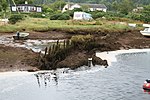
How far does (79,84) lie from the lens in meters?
36.6

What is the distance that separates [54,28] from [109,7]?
385 ft

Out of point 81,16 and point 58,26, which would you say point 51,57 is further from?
point 81,16

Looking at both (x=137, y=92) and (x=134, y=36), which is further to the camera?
(x=134, y=36)

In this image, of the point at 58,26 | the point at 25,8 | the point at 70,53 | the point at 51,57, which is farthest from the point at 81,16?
the point at 51,57

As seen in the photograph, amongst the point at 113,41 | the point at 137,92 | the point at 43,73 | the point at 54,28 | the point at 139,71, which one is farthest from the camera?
the point at 54,28

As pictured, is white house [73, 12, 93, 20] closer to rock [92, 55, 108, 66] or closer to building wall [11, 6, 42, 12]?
building wall [11, 6, 42, 12]

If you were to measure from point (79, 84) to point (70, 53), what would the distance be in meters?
11.8

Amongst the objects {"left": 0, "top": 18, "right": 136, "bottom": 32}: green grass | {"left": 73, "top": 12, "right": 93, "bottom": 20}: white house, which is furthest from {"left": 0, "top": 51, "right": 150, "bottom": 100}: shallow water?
{"left": 73, "top": 12, "right": 93, "bottom": 20}: white house

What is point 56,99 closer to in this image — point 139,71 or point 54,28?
point 139,71

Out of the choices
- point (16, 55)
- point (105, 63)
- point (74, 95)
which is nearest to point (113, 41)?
point (105, 63)

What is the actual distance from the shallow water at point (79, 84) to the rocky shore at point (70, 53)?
2067 mm

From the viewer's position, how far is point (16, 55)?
46.0 metres

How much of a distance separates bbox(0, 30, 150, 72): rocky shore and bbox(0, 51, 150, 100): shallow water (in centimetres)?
Answer: 207

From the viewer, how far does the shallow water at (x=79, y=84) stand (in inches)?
1277
